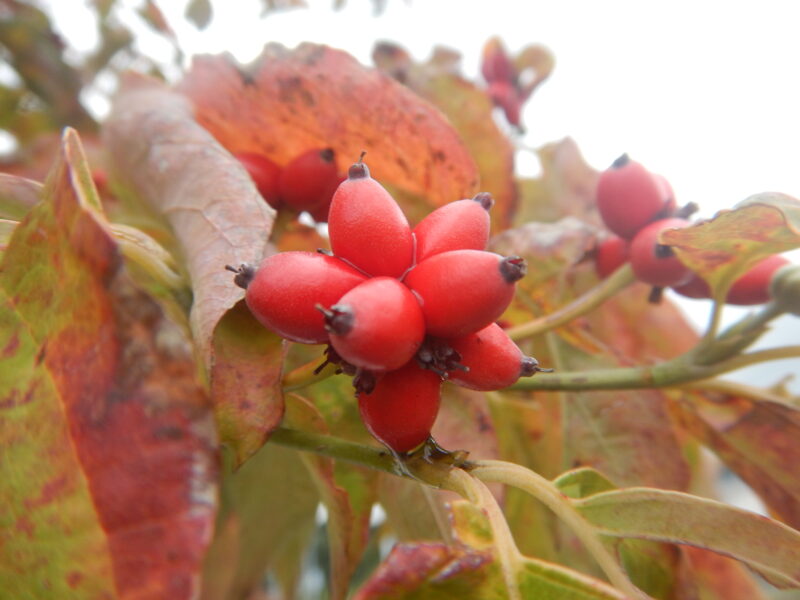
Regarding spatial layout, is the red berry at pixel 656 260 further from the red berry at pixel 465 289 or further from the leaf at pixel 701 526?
the red berry at pixel 465 289

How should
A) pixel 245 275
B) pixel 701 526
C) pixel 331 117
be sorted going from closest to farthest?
1. pixel 245 275
2. pixel 701 526
3. pixel 331 117

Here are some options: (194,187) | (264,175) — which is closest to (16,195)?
(194,187)

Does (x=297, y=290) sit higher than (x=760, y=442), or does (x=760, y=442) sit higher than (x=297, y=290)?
(x=297, y=290)

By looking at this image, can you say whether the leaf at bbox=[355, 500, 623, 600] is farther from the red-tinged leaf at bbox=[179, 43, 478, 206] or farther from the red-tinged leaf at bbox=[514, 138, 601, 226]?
the red-tinged leaf at bbox=[514, 138, 601, 226]

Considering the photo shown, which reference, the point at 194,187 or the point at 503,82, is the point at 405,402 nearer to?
the point at 194,187

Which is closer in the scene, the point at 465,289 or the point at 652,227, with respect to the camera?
the point at 465,289

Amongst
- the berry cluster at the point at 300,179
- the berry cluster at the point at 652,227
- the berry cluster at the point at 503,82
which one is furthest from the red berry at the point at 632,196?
the berry cluster at the point at 503,82

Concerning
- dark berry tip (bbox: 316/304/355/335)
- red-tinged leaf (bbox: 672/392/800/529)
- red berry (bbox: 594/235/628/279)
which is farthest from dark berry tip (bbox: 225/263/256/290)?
red-tinged leaf (bbox: 672/392/800/529)
